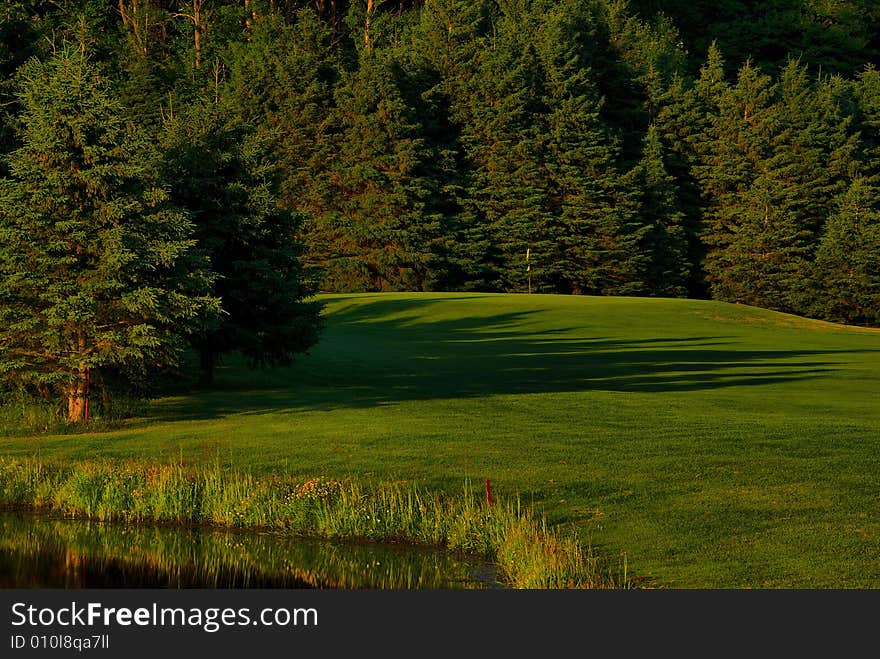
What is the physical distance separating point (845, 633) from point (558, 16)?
77738mm

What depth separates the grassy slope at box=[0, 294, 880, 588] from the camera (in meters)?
14.0

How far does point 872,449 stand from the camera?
63.8ft

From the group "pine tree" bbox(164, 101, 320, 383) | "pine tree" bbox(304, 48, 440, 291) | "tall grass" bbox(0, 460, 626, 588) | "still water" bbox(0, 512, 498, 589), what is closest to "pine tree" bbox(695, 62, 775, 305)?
"pine tree" bbox(304, 48, 440, 291)

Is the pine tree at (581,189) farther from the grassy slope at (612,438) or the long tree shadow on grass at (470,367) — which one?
the grassy slope at (612,438)

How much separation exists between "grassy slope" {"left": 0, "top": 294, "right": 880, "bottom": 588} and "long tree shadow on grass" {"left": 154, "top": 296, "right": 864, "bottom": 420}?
0.45ft

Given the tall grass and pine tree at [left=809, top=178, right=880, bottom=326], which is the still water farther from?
pine tree at [left=809, top=178, right=880, bottom=326]

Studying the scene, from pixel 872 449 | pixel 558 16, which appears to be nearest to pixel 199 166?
pixel 872 449

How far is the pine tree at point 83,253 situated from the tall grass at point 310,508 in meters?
4.71

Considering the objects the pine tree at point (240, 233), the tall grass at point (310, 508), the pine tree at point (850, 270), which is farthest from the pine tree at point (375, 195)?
the tall grass at point (310, 508)

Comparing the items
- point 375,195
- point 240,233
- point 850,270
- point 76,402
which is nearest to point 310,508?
point 76,402

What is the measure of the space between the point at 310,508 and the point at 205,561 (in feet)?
6.51

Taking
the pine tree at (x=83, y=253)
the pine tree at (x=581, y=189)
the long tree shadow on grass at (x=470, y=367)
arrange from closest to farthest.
→ the pine tree at (x=83, y=253) → the long tree shadow on grass at (x=470, y=367) → the pine tree at (x=581, y=189)

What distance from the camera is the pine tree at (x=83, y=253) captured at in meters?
22.7

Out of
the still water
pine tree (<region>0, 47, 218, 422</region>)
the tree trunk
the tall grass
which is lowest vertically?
the still water
